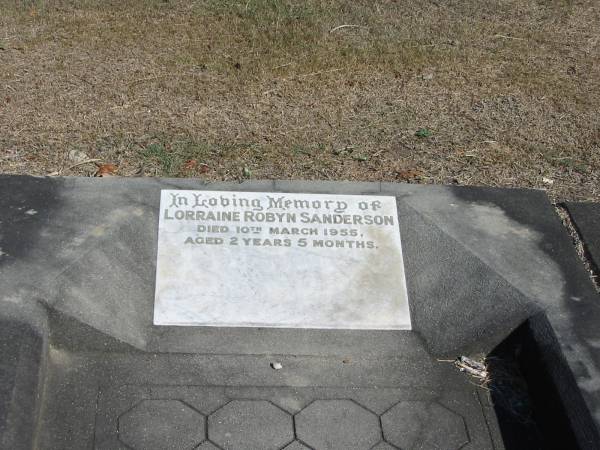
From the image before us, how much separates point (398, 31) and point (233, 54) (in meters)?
1.37

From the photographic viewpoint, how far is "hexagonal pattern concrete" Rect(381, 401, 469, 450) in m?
3.37

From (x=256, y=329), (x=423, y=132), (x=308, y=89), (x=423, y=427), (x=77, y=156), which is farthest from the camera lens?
(x=308, y=89)

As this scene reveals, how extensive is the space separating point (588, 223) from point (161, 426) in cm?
255

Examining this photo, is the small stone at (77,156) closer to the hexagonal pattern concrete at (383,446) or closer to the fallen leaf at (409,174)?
the fallen leaf at (409,174)

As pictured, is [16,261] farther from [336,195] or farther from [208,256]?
[336,195]

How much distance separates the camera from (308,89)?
5.33 m

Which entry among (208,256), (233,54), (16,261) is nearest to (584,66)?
(233,54)

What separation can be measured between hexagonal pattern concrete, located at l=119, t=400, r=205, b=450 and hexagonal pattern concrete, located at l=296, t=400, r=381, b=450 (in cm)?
46

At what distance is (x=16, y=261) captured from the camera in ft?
11.9

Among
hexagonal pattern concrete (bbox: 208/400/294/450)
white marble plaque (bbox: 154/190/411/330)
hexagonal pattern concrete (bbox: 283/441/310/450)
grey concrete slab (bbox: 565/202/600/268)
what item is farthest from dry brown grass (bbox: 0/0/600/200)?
hexagonal pattern concrete (bbox: 283/441/310/450)

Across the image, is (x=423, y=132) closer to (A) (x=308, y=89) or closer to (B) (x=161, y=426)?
(A) (x=308, y=89)

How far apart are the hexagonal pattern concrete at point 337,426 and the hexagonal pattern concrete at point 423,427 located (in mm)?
75

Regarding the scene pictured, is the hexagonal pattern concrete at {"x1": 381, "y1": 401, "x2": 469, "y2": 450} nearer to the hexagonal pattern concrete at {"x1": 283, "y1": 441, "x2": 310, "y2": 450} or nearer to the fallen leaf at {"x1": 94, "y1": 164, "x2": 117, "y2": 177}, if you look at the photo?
the hexagonal pattern concrete at {"x1": 283, "y1": 441, "x2": 310, "y2": 450}

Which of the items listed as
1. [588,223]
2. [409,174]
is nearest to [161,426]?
[409,174]
